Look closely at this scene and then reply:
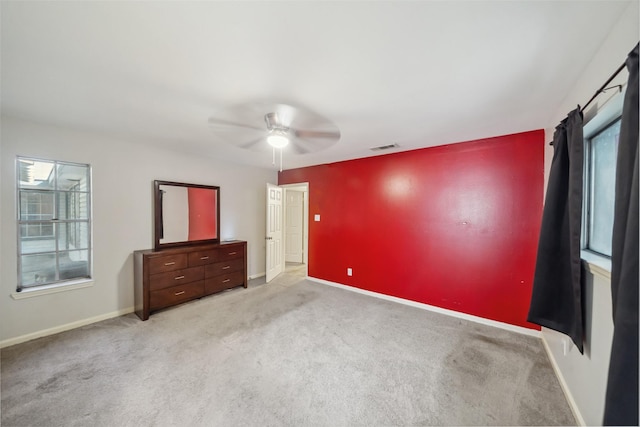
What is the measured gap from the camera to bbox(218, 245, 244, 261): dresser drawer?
144 inches

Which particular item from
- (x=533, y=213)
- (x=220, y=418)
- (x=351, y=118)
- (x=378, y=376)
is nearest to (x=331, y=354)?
(x=378, y=376)

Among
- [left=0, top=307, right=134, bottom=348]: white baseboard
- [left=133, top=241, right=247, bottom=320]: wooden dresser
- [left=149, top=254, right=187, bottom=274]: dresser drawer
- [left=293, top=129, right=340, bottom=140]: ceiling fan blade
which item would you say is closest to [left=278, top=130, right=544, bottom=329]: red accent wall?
[left=293, top=129, right=340, bottom=140]: ceiling fan blade

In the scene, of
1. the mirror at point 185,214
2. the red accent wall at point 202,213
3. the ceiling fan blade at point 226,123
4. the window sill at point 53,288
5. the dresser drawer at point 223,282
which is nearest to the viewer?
the ceiling fan blade at point 226,123

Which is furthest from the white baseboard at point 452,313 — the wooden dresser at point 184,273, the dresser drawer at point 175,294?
the dresser drawer at point 175,294

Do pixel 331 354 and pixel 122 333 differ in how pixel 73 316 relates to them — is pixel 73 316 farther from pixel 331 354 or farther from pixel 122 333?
pixel 331 354

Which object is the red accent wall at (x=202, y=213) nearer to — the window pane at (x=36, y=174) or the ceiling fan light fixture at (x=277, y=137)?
the window pane at (x=36, y=174)

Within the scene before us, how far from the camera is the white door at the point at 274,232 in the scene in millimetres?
4312

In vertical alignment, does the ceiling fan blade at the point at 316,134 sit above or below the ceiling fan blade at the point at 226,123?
below

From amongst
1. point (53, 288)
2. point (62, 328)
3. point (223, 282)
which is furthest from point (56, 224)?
point (223, 282)

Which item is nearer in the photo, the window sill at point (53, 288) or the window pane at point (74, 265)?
the window sill at point (53, 288)

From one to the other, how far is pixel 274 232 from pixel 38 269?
9.87ft

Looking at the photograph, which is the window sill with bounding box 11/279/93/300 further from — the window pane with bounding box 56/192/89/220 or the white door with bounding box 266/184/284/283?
the white door with bounding box 266/184/284/283

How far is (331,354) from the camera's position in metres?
2.14

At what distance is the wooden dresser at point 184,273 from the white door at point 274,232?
552mm
